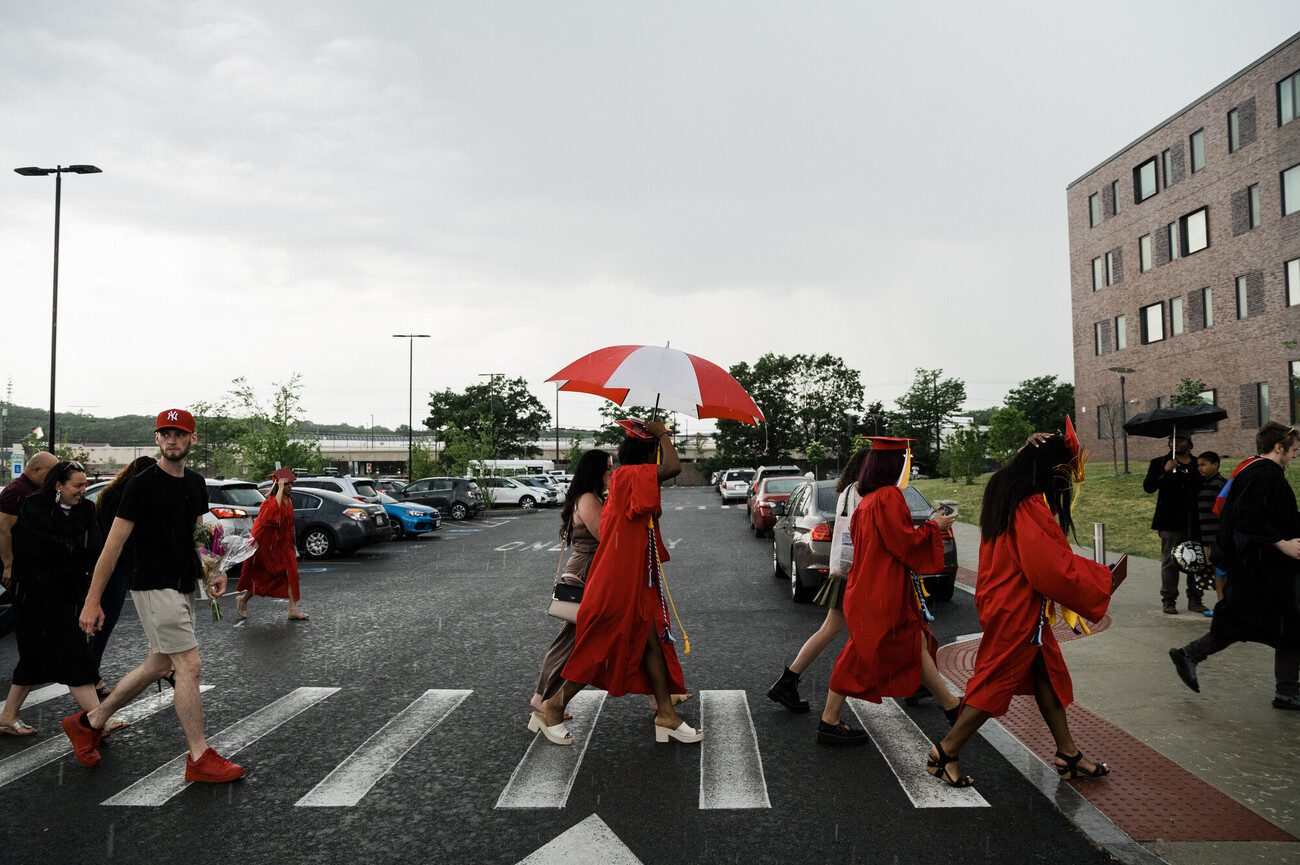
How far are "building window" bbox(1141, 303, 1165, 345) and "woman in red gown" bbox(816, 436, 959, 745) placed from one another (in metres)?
36.9

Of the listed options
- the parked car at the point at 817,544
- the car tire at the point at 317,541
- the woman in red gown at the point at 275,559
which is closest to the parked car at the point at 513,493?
the car tire at the point at 317,541

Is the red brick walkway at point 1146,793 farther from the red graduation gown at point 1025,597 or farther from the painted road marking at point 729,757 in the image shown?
the painted road marking at point 729,757

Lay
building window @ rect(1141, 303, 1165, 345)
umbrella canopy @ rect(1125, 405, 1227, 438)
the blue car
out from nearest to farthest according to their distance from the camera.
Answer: umbrella canopy @ rect(1125, 405, 1227, 438)
the blue car
building window @ rect(1141, 303, 1165, 345)

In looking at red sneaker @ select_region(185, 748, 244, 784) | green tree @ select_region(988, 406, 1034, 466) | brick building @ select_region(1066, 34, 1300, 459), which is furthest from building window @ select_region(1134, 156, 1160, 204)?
red sneaker @ select_region(185, 748, 244, 784)

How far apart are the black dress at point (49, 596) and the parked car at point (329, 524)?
12.3 m

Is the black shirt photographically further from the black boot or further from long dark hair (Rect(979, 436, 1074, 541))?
long dark hair (Rect(979, 436, 1074, 541))

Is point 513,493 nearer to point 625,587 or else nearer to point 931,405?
point 625,587

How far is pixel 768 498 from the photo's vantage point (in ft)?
65.5

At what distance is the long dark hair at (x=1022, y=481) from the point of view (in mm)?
4363

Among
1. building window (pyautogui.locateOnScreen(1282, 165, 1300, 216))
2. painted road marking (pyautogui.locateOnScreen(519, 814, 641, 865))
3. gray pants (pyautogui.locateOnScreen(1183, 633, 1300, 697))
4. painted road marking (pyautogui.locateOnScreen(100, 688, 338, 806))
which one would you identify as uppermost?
building window (pyautogui.locateOnScreen(1282, 165, 1300, 216))

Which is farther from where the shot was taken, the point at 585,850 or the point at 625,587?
the point at 625,587

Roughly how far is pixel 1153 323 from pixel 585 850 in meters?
40.0

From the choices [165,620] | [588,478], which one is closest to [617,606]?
[588,478]

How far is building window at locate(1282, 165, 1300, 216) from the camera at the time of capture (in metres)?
29.0
